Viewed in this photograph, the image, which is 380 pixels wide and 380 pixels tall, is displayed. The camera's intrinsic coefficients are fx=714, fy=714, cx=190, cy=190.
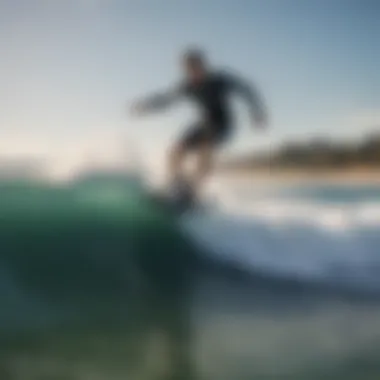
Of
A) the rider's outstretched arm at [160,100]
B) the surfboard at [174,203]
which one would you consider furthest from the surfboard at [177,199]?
the rider's outstretched arm at [160,100]

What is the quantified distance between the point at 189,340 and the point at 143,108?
39 cm

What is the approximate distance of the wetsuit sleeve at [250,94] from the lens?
1184 mm

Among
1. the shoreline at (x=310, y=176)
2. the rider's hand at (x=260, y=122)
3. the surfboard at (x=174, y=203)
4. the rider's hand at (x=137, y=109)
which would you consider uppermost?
the rider's hand at (x=137, y=109)

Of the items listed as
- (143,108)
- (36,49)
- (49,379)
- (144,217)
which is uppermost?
(36,49)

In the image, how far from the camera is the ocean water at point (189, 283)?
1146mm

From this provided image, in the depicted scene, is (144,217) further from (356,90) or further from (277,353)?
(356,90)

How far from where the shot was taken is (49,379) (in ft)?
3.74

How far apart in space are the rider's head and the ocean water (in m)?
0.20

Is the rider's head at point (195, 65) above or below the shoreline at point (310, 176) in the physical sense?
above

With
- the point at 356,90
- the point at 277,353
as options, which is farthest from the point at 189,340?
the point at 356,90

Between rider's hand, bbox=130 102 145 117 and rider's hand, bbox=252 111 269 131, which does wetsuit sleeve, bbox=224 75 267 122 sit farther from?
rider's hand, bbox=130 102 145 117

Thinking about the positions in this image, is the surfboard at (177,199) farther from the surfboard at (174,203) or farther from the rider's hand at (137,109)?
the rider's hand at (137,109)

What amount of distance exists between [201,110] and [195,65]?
0.25 ft

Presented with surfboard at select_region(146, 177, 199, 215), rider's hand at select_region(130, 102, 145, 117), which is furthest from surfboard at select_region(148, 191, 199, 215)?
rider's hand at select_region(130, 102, 145, 117)
